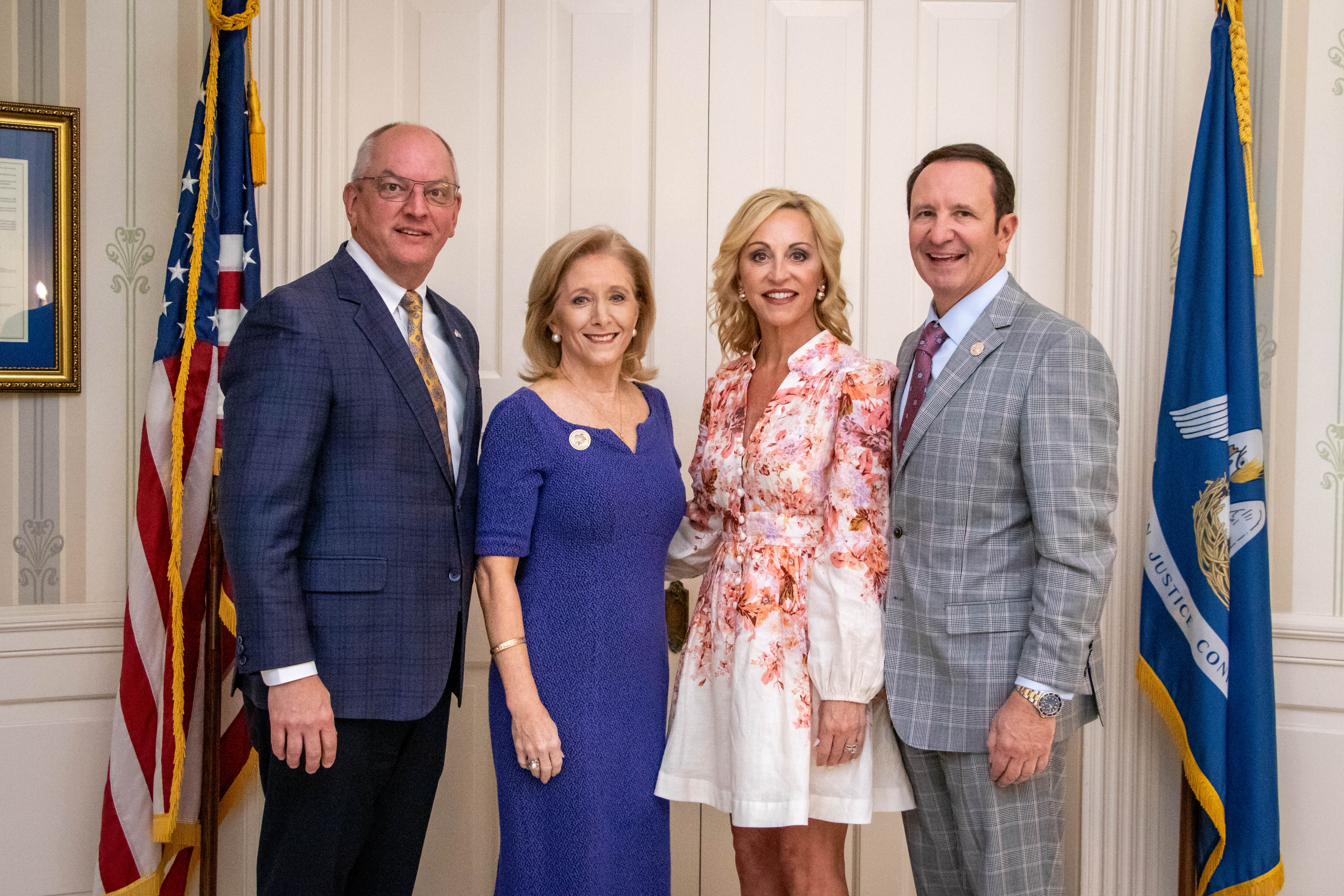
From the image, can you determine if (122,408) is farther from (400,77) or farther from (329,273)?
(400,77)

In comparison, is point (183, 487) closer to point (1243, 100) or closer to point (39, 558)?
point (39, 558)

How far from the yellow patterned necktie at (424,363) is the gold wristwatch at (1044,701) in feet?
3.57

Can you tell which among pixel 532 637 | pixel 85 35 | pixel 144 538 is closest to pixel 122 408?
pixel 144 538

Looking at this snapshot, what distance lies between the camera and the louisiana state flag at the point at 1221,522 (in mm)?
1886

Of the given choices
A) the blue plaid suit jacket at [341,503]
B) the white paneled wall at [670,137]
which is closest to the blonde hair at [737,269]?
the white paneled wall at [670,137]

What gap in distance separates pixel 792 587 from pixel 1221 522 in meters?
1.03

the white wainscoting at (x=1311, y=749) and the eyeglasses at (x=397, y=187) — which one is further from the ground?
the eyeglasses at (x=397, y=187)

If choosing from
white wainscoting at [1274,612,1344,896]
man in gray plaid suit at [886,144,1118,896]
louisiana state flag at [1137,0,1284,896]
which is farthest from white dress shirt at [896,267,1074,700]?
white wainscoting at [1274,612,1344,896]

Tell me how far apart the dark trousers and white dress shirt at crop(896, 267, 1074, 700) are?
1.12m

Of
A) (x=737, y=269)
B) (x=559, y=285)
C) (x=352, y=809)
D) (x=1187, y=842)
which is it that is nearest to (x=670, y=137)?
(x=737, y=269)

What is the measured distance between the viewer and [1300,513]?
209cm

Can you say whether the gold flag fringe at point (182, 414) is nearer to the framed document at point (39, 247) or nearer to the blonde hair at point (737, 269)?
the framed document at point (39, 247)

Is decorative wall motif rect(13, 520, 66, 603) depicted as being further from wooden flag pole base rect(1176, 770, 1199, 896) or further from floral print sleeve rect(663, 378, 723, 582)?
wooden flag pole base rect(1176, 770, 1199, 896)

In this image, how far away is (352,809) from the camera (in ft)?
5.06
